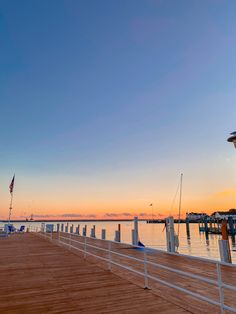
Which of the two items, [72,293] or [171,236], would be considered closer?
[72,293]

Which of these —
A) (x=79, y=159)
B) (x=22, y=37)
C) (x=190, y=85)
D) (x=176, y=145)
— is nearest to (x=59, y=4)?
(x=22, y=37)

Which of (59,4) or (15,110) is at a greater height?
(59,4)

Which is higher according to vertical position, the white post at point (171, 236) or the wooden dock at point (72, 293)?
the white post at point (171, 236)

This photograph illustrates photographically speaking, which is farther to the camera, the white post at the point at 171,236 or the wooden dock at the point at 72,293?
the white post at the point at 171,236

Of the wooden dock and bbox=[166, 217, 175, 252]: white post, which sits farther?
bbox=[166, 217, 175, 252]: white post

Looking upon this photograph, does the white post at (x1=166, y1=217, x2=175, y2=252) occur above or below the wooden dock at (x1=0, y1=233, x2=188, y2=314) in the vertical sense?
above

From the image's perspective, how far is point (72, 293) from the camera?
589 centimetres

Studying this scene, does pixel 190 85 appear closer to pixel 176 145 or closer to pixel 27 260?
pixel 176 145

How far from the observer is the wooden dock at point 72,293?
4793mm

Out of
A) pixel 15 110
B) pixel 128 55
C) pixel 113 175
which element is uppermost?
pixel 128 55

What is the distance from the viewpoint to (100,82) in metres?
20.2

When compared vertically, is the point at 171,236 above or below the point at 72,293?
above

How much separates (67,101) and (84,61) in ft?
15.9

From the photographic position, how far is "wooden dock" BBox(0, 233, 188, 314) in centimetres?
479
